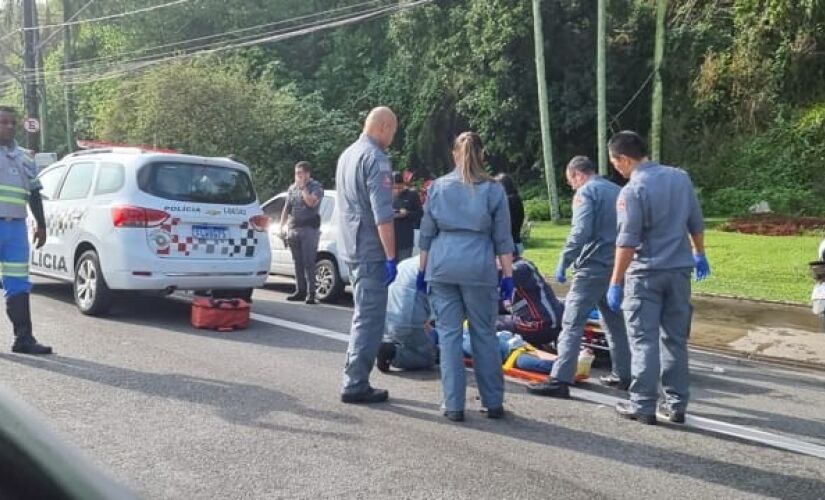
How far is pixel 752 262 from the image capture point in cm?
1603

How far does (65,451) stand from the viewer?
1.09 m

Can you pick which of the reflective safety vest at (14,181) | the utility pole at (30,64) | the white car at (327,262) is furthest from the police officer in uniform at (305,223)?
the utility pole at (30,64)

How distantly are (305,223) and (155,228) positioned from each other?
2.67m

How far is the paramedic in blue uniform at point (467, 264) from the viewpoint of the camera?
18.1 ft

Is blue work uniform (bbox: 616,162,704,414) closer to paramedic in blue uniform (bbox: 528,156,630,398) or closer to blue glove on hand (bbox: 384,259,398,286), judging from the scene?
paramedic in blue uniform (bbox: 528,156,630,398)

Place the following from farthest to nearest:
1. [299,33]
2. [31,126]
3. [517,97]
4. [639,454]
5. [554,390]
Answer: [517,97], [299,33], [31,126], [554,390], [639,454]

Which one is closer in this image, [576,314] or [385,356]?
[576,314]

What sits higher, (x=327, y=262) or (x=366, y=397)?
(x=327, y=262)

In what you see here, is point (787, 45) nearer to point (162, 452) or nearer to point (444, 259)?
point (444, 259)

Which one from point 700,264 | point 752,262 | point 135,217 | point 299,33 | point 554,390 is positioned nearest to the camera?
point 700,264

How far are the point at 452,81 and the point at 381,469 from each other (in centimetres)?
2999

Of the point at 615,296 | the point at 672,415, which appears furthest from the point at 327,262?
the point at 672,415

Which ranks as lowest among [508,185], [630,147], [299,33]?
[508,185]

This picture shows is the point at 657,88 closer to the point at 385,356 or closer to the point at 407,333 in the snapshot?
the point at 407,333
